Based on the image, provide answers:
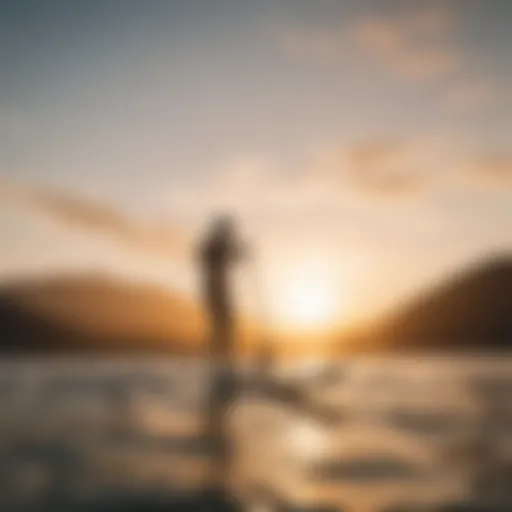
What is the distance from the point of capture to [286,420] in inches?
1405

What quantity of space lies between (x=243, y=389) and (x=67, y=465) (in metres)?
8.64

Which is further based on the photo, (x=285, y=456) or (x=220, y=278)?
(x=285, y=456)

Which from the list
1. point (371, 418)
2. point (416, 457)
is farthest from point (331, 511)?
point (371, 418)

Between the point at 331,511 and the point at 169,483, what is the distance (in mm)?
4533

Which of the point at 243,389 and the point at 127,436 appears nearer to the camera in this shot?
the point at 243,389

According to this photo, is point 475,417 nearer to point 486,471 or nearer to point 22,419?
point 486,471

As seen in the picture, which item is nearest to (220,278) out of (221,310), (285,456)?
(221,310)

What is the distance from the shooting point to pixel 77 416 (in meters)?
37.2

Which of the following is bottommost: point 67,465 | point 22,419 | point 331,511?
point 331,511

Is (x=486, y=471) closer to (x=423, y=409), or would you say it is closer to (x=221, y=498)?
(x=221, y=498)

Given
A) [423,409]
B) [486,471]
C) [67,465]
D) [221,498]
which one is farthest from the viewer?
[423,409]

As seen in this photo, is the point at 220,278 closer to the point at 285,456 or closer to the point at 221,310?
the point at 221,310

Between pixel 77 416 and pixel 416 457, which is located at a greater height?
pixel 77 416

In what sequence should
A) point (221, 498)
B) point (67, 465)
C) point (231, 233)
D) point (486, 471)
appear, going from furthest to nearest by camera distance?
point (67, 465) → point (486, 471) → point (221, 498) → point (231, 233)
